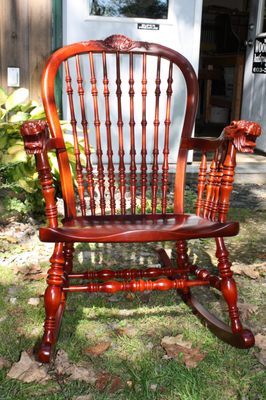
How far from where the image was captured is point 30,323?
1836 millimetres

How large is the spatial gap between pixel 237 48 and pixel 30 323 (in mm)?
5960

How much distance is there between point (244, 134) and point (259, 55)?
3722 millimetres

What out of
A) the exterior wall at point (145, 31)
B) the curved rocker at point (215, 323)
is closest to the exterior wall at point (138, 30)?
the exterior wall at point (145, 31)

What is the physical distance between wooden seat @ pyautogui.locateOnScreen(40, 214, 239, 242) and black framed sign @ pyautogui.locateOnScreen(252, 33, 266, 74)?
12.0 feet

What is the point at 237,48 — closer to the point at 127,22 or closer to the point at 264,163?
the point at 264,163

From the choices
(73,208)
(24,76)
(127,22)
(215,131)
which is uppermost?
(127,22)

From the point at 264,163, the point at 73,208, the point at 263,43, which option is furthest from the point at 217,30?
the point at 73,208

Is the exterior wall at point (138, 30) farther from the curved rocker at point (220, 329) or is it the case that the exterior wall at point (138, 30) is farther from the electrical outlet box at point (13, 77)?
the curved rocker at point (220, 329)

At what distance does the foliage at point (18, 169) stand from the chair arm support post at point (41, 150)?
3.46 ft

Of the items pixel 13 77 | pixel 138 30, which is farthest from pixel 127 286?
pixel 138 30

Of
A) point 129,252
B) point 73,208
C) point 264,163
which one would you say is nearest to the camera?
point 73,208

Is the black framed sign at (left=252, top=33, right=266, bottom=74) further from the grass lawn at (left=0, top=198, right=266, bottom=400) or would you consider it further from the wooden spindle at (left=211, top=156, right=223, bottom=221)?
the wooden spindle at (left=211, top=156, right=223, bottom=221)

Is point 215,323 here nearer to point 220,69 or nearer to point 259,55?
point 259,55

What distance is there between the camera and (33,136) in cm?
146
